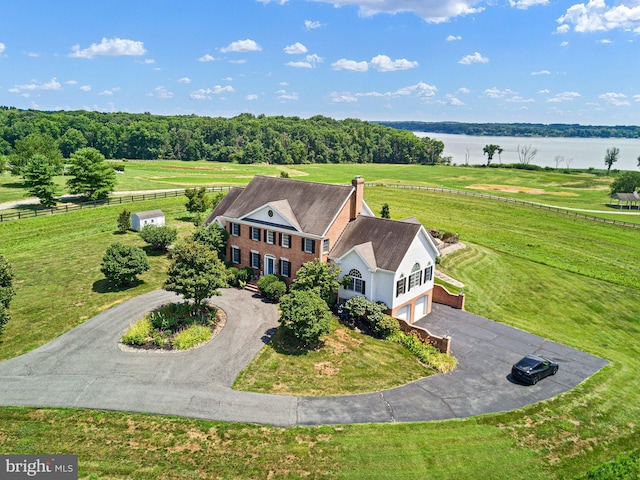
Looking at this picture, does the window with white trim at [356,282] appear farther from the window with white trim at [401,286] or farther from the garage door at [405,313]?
the garage door at [405,313]

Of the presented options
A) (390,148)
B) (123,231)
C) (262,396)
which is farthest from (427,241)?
(390,148)

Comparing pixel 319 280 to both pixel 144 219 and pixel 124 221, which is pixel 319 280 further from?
pixel 124 221

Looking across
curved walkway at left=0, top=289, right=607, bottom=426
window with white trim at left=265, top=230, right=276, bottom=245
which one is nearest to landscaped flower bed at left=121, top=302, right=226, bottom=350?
curved walkway at left=0, top=289, right=607, bottom=426

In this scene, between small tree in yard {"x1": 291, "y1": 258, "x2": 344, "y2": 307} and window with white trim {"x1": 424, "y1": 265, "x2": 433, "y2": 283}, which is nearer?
small tree in yard {"x1": 291, "y1": 258, "x2": 344, "y2": 307}

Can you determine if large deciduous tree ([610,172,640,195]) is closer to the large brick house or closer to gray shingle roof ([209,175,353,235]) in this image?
the large brick house

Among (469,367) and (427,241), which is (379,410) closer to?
(469,367)

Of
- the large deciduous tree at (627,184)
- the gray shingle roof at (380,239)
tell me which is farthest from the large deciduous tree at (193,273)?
the large deciduous tree at (627,184)

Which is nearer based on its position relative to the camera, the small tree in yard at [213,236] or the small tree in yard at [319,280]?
the small tree in yard at [319,280]
